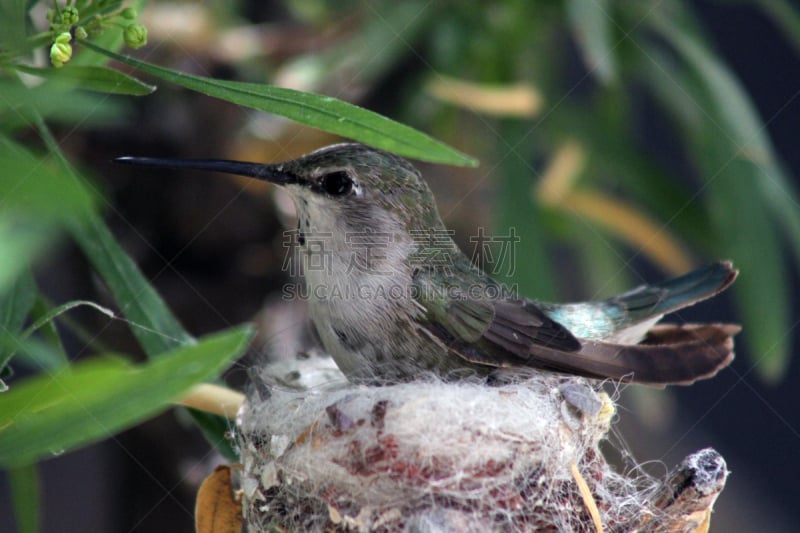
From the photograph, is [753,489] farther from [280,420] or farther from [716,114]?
[280,420]

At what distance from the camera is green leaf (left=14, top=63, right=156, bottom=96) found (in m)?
1.24

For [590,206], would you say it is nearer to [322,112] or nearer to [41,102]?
[322,112]

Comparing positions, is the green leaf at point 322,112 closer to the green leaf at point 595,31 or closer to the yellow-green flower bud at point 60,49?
the yellow-green flower bud at point 60,49

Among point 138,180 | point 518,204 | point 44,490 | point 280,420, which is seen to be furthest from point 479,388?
point 44,490

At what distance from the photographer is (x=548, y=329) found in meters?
1.75

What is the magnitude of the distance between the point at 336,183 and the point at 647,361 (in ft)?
2.16

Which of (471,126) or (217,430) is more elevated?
(471,126)

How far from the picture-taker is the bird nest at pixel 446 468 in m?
1.41

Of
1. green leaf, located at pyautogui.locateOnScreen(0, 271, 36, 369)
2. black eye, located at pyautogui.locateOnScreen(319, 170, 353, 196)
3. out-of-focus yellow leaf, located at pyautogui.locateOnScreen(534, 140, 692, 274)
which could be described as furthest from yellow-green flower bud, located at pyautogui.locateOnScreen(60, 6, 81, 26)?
out-of-focus yellow leaf, located at pyautogui.locateOnScreen(534, 140, 692, 274)

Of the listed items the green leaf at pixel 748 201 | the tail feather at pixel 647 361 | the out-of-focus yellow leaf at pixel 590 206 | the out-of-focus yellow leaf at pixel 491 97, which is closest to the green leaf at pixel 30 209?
the tail feather at pixel 647 361

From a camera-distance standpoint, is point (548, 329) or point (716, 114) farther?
point (716, 114)

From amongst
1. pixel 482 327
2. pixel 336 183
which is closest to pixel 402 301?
pixel 482 327

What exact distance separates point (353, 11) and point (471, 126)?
53 centimetres

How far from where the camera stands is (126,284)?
1.56 meters
